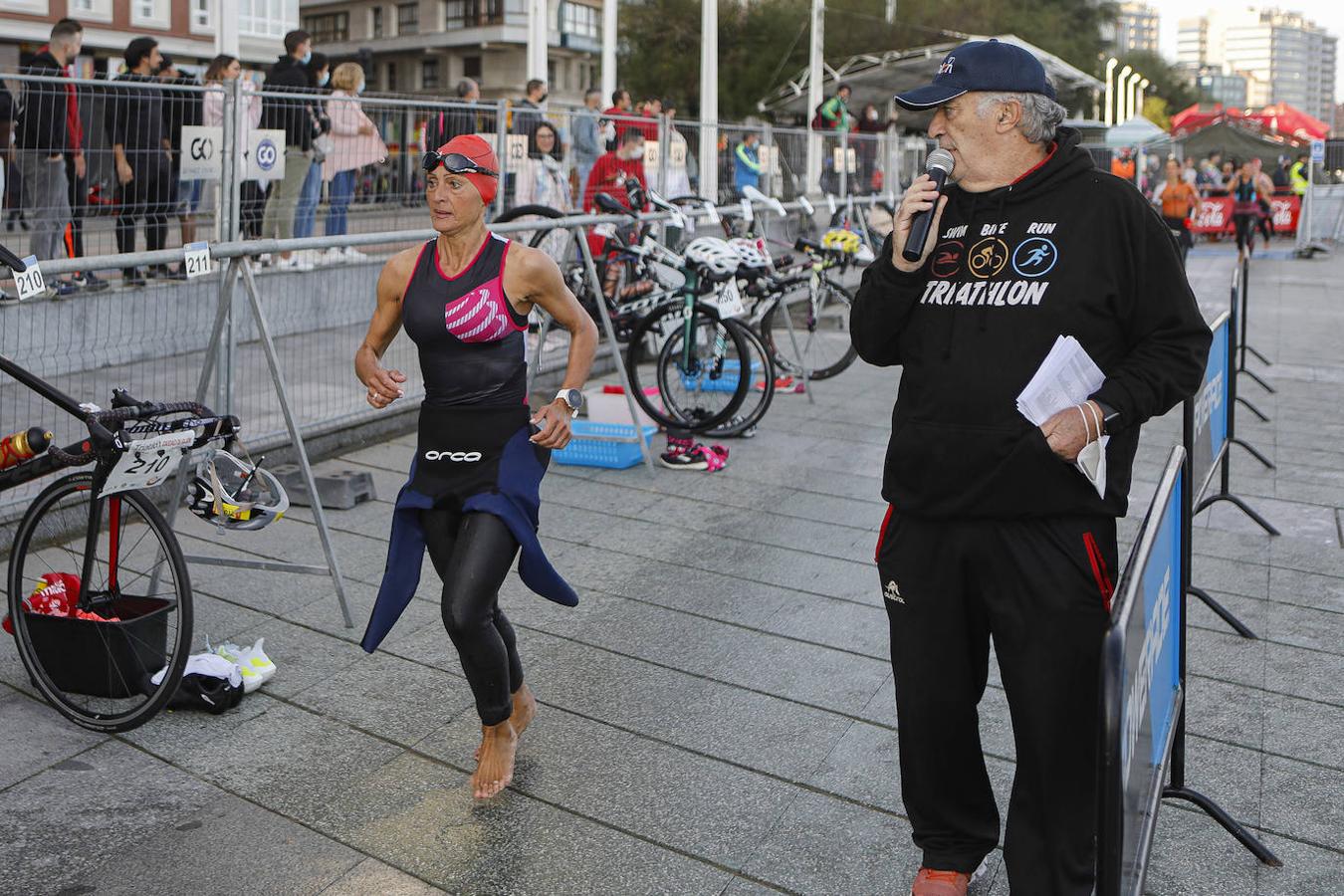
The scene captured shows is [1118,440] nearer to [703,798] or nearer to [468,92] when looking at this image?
A: [703,798]

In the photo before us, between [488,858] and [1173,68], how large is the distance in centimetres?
10980

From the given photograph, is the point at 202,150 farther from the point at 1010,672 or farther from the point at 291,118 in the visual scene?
the point at 1010,672

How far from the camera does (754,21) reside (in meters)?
48.4

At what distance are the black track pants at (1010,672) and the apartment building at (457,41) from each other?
2638 inches

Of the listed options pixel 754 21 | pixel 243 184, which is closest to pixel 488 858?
pixel 243 184

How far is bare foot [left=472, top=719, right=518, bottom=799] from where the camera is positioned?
12.6 feet

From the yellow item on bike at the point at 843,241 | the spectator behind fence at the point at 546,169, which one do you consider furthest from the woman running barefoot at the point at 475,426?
the yellow item on bike at the point at 843,241

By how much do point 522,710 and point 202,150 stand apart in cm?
539

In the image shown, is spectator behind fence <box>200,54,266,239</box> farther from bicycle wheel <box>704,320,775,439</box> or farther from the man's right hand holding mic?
the man's right hand holding mic

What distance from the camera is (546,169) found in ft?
38.5

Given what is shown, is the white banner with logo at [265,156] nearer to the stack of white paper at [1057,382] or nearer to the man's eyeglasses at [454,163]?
the man's eyeglasses at [454,163]

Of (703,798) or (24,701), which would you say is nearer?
(703,798)

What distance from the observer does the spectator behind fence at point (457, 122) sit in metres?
10.7

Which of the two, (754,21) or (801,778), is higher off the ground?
(754,21)
